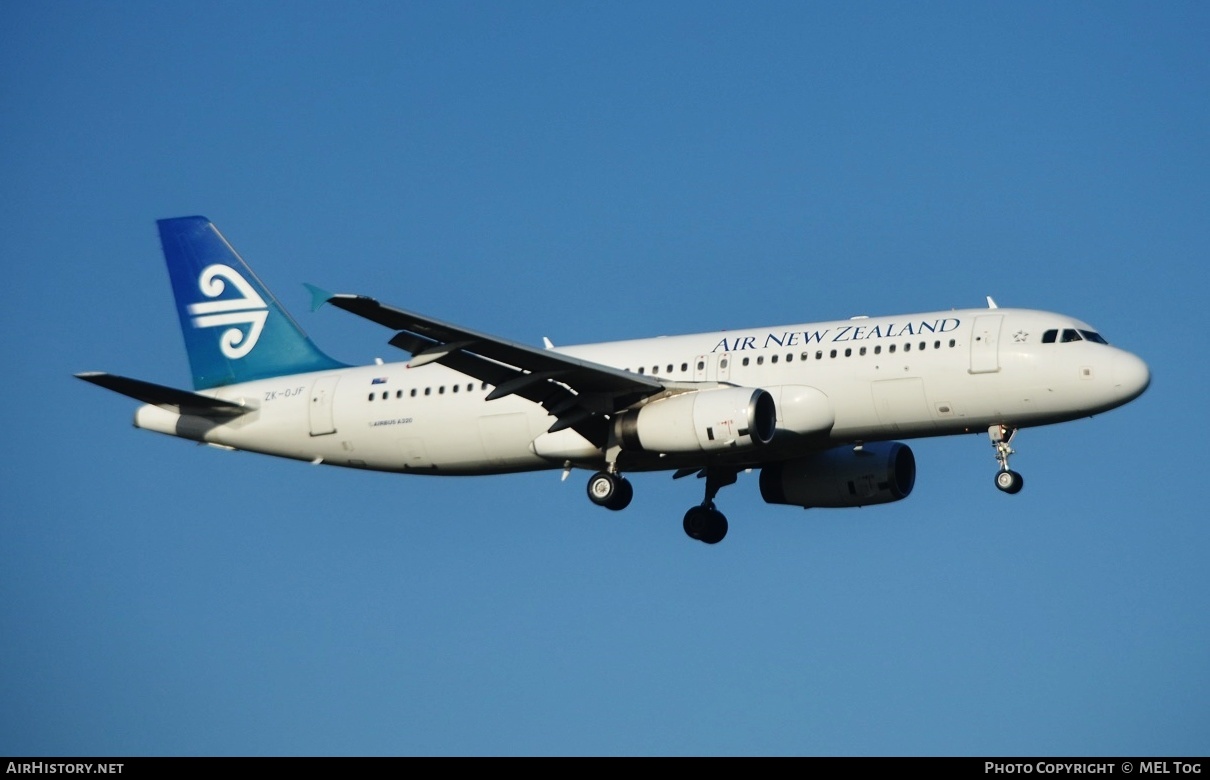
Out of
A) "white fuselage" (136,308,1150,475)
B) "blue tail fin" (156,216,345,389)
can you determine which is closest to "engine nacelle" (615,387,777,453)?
"white fuselage" (136,308,1150,475)

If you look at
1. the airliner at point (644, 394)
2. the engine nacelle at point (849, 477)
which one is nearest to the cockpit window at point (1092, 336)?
the airliner at point (644, 394)

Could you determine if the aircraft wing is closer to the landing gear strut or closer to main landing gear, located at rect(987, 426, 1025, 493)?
the landing gear strut

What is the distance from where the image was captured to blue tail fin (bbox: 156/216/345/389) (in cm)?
5522

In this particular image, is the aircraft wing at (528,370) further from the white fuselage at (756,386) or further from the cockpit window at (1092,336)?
the cockpit window at (1092,336)

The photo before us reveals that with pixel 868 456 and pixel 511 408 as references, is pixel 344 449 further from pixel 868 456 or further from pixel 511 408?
pixel 868 456

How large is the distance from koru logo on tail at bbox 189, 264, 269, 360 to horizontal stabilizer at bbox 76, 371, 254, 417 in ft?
7.59

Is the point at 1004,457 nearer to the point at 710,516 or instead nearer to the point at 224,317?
the point at 710,516

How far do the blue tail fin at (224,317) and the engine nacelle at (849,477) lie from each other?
13641mm

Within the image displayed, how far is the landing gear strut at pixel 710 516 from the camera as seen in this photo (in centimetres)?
5309

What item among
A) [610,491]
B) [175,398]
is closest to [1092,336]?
[610,491]

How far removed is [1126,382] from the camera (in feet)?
147
